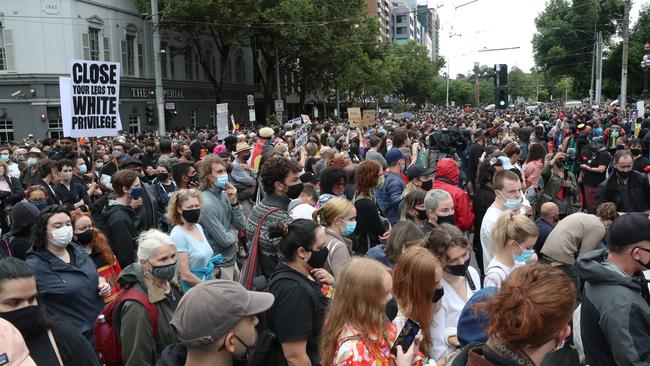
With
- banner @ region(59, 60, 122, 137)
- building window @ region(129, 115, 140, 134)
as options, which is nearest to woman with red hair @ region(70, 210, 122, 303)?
banner @ region(59, 60, 122, 137)

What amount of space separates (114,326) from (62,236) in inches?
45.1

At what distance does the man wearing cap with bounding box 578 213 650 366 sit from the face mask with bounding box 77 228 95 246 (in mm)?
3944

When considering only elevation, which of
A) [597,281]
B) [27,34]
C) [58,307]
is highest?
[27,34]

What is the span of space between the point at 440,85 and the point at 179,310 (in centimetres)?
11589

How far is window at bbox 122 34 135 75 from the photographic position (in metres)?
36.2

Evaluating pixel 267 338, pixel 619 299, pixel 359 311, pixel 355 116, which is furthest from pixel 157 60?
pixel 619 299

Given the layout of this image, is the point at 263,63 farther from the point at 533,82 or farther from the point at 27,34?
the point at 533,82

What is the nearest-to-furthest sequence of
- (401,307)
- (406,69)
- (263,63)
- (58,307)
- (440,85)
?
(401,307)
(58,307)
(263,63)
(406,69)
(440,85)

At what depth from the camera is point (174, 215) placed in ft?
17.1

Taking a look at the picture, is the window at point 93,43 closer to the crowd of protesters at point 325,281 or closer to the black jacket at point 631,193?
the crowd of protesters at point 325,281

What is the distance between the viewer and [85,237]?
5090 millimetres

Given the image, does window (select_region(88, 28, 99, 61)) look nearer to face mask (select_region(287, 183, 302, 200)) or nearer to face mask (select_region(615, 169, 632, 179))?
face mask (select_region(615, 169, 632, 179))

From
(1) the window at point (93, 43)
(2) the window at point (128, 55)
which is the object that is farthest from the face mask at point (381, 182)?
(2) the window at point (128, 55)

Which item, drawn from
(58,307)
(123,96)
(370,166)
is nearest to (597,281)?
(370,166)
